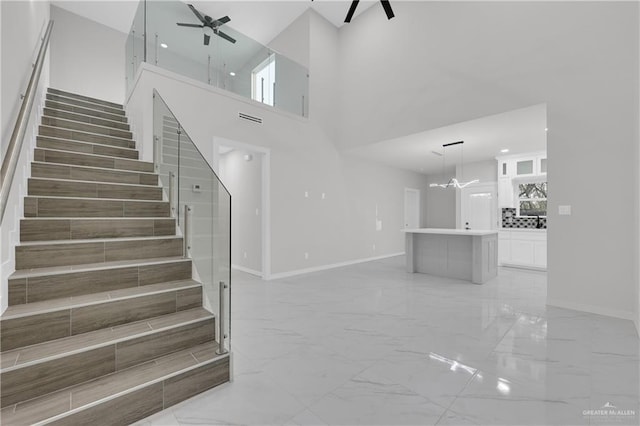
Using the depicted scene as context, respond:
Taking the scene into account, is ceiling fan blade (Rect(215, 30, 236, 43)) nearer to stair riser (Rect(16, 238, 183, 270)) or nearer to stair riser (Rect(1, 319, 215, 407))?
stair riser (Rect(16, 238, 183, 270))

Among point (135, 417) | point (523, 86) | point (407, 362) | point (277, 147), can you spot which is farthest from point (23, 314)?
point (523, 86)

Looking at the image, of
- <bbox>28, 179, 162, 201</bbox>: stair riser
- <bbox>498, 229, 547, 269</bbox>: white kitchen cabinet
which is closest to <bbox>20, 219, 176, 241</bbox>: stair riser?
<bbox>28, 179, 162, 201</bbox>: stair riser

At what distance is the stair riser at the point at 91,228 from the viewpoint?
7.77ft

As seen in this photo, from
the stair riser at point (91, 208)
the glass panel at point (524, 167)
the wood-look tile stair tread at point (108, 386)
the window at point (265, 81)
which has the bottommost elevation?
the wood-look tile stair tread at point (108, 386)

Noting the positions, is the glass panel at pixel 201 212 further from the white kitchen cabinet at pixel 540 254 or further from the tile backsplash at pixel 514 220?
the tile backsplash at pixel 514 220

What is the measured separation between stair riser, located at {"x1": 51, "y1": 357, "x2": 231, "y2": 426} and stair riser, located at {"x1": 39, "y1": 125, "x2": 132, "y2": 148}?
3.61 meters

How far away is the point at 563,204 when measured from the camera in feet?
12.8

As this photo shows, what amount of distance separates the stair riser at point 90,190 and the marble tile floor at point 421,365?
6.21 feet

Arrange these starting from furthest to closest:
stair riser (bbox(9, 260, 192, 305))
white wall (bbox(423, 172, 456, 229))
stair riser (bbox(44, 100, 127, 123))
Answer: white wall (bbox(423, 172, 456, 229)) → stair riser (bbox(44, 100, 127, 123)) → stair riser (bbox(9, 260, 192, 305))

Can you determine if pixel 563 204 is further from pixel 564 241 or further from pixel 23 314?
pixel 23 314

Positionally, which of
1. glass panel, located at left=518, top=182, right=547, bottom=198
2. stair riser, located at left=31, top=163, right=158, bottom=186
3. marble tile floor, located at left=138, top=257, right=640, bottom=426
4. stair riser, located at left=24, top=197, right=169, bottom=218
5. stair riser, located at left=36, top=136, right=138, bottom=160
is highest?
stair riser, located at left=36, top=136, right=138, bottom=160

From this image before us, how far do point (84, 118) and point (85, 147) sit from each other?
1.15 meters

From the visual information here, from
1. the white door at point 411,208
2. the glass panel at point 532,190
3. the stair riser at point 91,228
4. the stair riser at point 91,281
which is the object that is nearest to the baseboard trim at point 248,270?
the stair riser at point 91,228

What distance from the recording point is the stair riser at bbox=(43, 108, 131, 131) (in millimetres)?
4105
